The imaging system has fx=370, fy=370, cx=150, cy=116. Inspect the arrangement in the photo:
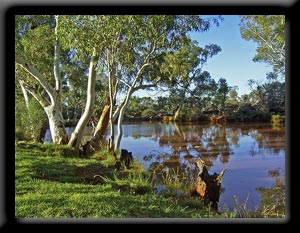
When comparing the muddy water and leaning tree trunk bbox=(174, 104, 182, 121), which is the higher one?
leaning tree trunk bbox=(174, 104, 182, 121)

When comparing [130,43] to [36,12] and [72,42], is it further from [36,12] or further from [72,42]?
[36,12]

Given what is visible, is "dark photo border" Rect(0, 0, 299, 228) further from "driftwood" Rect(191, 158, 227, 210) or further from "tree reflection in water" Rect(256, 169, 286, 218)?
"driftwood" Rect(191, 158, 227, 210)

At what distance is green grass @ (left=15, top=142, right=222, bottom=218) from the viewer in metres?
3.19

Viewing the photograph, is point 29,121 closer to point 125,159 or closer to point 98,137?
point 98,137

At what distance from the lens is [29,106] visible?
7.32m

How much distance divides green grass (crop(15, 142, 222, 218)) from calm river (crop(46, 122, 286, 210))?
0.89 metres

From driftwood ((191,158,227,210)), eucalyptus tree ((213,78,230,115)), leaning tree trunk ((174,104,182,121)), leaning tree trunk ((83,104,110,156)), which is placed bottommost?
driftwood ((191,158,227,210))

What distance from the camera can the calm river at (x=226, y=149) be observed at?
5309 millimetres

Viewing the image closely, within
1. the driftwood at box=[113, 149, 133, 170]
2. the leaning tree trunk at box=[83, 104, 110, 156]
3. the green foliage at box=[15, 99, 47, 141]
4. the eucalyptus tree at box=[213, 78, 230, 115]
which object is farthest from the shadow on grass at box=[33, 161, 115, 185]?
the eucalyptus tree at box=[213, 78, 230, 115]

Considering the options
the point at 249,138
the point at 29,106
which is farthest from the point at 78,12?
Answer: the point at 249,138

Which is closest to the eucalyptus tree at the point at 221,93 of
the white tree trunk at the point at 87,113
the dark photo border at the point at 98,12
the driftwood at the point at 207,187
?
the white tree trunk at the point at 87,113

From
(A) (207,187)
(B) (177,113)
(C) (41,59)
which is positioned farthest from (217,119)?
(A) (207,187)

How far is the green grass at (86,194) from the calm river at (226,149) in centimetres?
89
